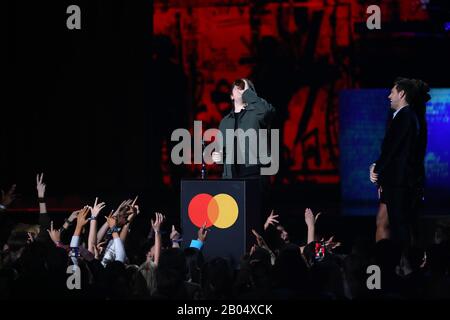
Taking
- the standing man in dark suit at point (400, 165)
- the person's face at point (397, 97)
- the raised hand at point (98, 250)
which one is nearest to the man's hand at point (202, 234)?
the raised hand at point (98, 250)

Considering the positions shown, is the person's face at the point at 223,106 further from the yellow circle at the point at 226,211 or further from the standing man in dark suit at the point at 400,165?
the yellow circle at the point at 226,211

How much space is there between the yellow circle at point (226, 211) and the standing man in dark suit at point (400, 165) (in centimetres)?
103

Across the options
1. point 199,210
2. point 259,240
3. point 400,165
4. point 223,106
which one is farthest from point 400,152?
point 223,106

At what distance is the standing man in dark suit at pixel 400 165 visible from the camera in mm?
6121

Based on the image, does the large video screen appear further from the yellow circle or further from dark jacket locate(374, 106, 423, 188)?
the yellow circle

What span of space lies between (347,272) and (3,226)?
252 centimetres

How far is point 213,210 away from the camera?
600 cm

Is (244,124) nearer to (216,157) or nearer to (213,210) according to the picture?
(216,157)

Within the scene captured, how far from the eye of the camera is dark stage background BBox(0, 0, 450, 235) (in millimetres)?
11023

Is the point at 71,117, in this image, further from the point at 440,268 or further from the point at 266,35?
the point at 440,268

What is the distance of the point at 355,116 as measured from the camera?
35.3ft

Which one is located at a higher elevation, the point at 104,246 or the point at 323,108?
the point at 323,108
